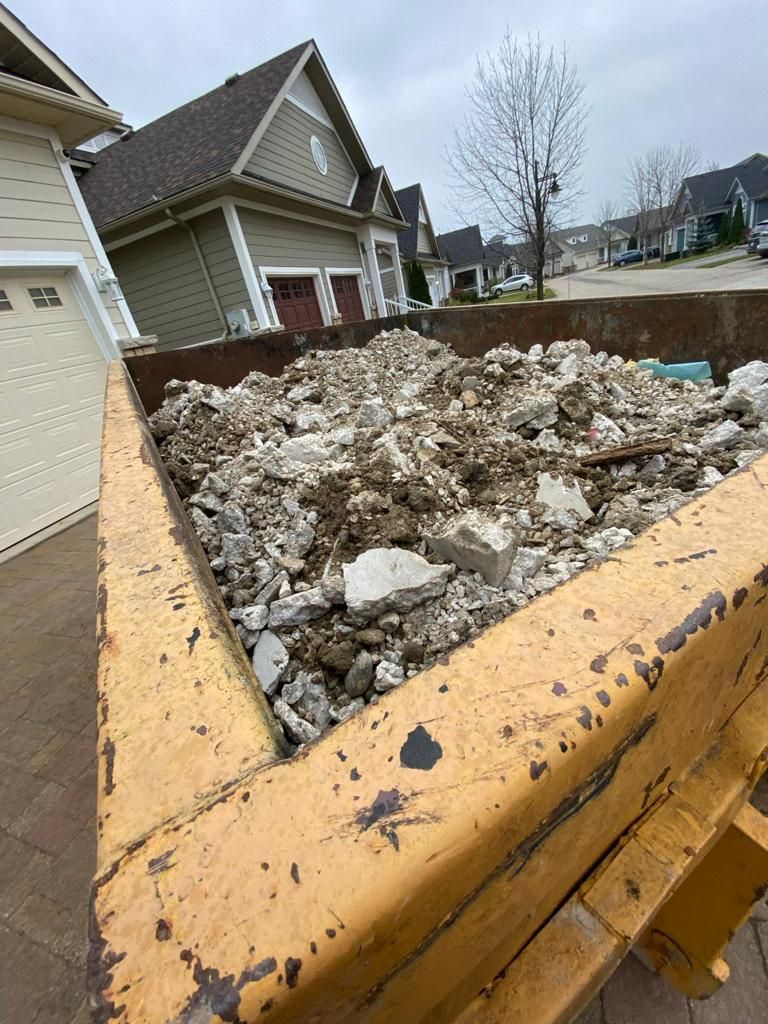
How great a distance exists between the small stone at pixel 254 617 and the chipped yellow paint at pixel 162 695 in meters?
0.33

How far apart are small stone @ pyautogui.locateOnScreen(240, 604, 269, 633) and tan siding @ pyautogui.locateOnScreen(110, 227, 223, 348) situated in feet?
28.3

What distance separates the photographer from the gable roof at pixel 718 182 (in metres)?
39.2

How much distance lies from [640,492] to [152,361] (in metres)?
3.46

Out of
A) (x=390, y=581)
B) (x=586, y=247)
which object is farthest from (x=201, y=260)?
(x=586, y=247)

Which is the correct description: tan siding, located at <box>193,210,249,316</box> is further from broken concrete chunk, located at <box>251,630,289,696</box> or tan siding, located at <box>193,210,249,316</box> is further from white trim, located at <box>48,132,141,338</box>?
broken concrete chunk, located at <box>251,630,289,696</box>

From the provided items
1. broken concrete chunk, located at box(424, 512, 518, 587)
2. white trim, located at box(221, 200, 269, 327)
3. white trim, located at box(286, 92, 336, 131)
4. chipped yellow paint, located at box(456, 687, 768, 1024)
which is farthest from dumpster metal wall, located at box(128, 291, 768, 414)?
white trim, located at box(286, 92, 336, 131)

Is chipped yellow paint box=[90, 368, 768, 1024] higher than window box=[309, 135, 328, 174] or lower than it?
lower

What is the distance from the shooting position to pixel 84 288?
538cm

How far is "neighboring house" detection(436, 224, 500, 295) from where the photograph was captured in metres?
39.3

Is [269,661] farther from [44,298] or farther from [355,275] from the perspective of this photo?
[355,275]

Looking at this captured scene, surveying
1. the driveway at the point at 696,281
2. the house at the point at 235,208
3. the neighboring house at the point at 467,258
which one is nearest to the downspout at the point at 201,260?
the house at the point at 235,208

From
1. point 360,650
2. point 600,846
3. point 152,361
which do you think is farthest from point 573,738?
point 152,361

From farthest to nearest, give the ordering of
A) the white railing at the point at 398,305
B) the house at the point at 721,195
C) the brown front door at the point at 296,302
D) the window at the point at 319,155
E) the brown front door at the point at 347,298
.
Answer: the house at the point at 721,195 < the white railing at the point at 398,305 < the brown front door at the point at 347,298 < the window at the point at 319,155 < the brown front door at the point at 296,302

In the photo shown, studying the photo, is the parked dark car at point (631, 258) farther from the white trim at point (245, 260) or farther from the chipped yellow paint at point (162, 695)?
the chipped yellow paint at point (162, 695)
